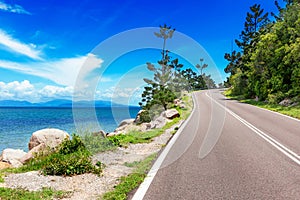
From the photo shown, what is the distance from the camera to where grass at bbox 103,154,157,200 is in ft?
14.1

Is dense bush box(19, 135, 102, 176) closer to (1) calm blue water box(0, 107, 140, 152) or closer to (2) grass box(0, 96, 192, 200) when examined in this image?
(2) grass box(0, 96, 192, 200)

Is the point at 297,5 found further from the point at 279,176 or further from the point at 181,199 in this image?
the point at 181,199

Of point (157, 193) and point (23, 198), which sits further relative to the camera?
point (157, 193)

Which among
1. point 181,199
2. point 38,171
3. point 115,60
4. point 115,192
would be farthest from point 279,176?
point 115,60

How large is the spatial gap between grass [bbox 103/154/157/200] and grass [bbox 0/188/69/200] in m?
0.83

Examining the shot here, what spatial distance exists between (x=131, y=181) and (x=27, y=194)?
184cm

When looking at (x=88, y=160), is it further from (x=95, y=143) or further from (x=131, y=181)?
(x=95, y=143)

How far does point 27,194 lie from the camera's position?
169 inches

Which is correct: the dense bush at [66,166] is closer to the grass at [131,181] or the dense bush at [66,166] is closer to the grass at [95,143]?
the grass at [131,181]

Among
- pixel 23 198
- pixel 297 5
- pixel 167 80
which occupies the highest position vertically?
pixel 297 5

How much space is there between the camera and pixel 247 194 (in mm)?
4344

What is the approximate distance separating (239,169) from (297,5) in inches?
1053

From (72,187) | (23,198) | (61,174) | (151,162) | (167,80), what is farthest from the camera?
(167,80)

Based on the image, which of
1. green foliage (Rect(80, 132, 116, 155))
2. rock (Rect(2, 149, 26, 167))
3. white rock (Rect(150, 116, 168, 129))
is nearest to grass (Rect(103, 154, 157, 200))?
green foliage (Rect(80, 132, 116, 155))
